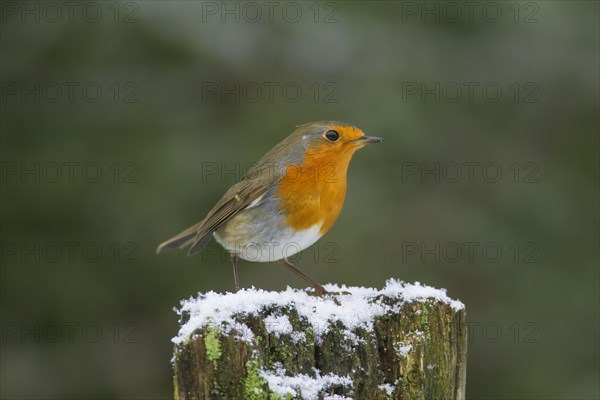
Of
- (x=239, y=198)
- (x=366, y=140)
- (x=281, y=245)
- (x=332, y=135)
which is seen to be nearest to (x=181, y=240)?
(x=239, y=198)

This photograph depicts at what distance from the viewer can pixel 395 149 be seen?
604 centimetres

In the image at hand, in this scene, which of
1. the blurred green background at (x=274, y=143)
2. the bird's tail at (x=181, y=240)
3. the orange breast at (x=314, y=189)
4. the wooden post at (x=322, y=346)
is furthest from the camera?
the blurred green background at (x=274, y=143)

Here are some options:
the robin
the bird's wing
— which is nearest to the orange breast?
the robin

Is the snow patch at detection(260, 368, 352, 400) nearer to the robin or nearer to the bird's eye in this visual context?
the robin

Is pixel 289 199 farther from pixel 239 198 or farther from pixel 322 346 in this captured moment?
pixel 322 346

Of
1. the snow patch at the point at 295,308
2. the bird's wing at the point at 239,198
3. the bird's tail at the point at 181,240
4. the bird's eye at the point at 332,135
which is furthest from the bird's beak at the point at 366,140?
the snow patch at the point at 295,308

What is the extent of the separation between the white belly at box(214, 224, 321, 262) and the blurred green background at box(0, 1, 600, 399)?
3.71ft

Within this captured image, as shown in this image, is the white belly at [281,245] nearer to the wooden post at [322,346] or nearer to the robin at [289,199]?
the robin at [289,199]

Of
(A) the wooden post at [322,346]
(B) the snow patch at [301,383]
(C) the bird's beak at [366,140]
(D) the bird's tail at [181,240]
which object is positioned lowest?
(B) the snow patch at [301,383]

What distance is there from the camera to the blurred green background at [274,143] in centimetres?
577

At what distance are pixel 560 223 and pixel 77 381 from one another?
395 cm

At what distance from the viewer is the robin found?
450 cm

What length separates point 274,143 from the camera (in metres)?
6.04

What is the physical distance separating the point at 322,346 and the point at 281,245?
1.69 metres
